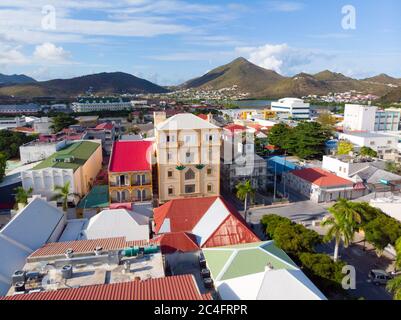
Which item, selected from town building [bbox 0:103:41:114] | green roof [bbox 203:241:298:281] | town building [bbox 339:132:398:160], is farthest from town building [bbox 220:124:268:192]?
town building [bbox 0:103:41:114]

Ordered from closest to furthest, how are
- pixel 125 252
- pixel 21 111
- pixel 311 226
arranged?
pixel 125 252 < pixel 311 226 < pixel 21 111

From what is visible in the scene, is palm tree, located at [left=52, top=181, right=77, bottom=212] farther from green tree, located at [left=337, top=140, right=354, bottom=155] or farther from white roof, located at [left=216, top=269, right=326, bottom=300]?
green tree, located at [left=337, top=140, right=354, bottom=155]

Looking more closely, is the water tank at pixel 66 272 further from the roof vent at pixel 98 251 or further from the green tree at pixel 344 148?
the green tree at pixel 344 148

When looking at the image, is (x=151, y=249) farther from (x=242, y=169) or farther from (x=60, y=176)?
(x=242, y=169)

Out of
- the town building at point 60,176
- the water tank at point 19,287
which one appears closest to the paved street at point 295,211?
the town building at point 60,176

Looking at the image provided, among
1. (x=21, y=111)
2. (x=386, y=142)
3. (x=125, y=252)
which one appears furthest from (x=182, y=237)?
(x=21, y=111)
